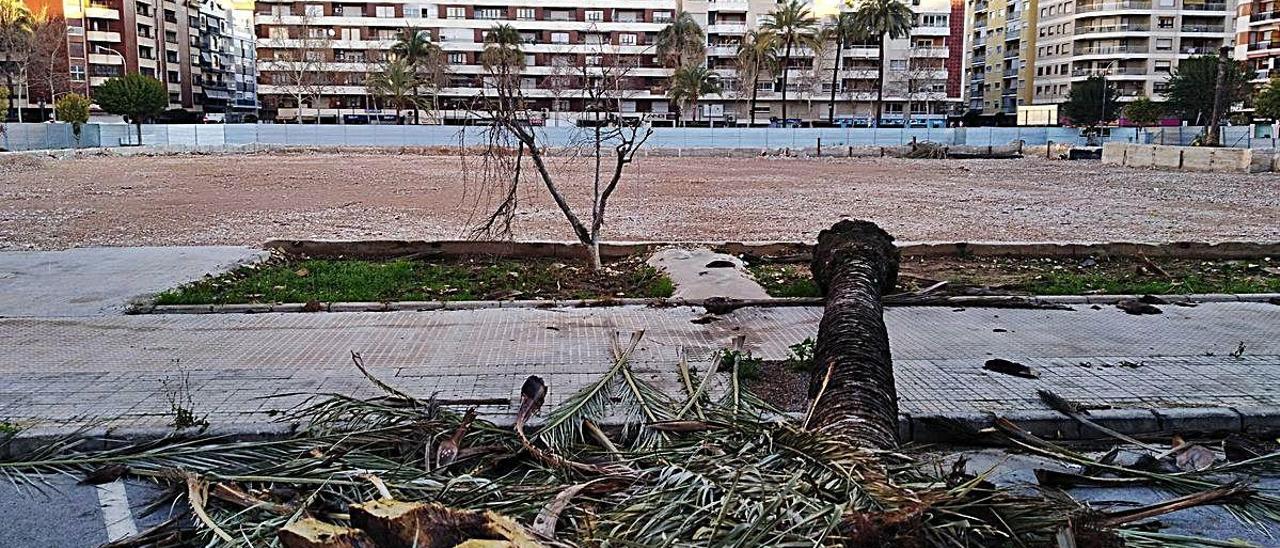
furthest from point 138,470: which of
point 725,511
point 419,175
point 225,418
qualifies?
point 419,175

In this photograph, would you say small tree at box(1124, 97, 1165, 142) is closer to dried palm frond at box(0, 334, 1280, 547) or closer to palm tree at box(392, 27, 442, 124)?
palm tree at box(392, 27, 442, 124)

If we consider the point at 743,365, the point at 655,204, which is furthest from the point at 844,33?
the point at 743,365

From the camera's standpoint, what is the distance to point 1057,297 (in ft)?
34.1

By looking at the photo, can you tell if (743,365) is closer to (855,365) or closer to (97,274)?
(855,365)

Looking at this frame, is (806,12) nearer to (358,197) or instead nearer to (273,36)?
(273,36)

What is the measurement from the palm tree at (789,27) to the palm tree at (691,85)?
19.6ft

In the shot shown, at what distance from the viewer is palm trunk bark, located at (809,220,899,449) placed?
16.1ft

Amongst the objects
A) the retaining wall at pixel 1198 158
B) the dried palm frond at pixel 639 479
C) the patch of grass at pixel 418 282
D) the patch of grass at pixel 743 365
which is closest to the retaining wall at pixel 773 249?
the patch of grass at pixel 418 282

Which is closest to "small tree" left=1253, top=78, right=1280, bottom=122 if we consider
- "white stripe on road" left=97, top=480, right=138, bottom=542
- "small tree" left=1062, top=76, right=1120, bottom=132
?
"small tree" left=1062, top=76, right=1120, bottom=132

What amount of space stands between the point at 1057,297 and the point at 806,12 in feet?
268

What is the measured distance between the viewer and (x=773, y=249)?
1396 cm

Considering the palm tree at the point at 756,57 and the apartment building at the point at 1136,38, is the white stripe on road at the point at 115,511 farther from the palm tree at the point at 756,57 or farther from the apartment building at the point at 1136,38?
the apartment building at the point at 1136,38

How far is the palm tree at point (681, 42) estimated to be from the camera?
87.0 meters

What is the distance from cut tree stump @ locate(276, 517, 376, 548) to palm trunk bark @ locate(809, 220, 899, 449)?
84.4 inches
